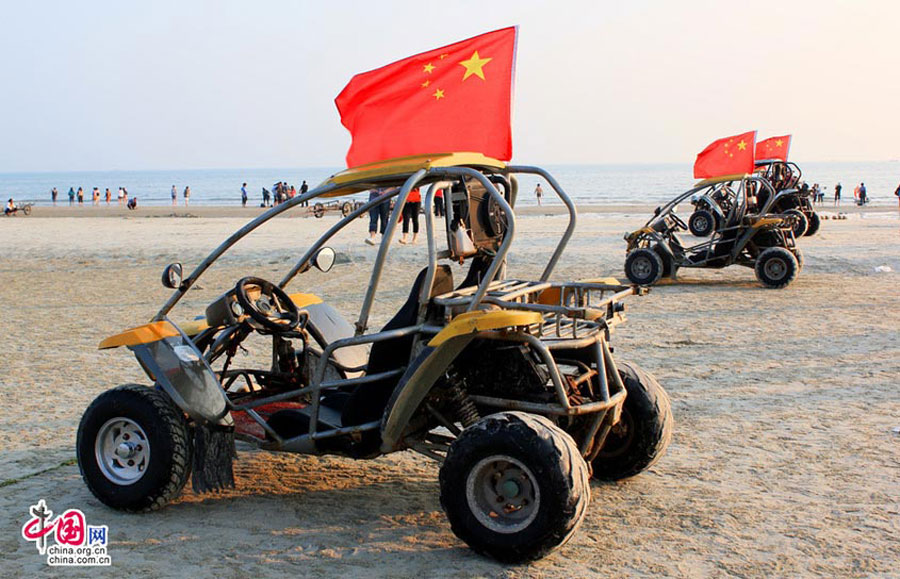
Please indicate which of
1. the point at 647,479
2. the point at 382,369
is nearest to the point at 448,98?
the point at 382,369

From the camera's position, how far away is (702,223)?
57.6 ft

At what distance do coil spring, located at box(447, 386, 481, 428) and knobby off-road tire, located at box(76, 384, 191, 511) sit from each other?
5.04 ft

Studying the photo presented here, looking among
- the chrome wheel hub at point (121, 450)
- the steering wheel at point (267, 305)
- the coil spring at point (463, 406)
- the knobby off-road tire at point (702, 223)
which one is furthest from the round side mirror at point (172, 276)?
the knobby off-road tire at point (702, 223)

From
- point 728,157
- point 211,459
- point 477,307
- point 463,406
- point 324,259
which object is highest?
point 728,157

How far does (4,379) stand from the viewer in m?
8.49

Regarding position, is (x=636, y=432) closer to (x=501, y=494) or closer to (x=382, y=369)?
(x=501, y=494)

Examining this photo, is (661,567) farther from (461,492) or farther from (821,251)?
(821,251)

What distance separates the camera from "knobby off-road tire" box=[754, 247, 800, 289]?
14.8 m

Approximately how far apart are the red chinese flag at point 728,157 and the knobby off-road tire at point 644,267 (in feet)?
7.66

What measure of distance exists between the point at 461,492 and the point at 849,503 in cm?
234

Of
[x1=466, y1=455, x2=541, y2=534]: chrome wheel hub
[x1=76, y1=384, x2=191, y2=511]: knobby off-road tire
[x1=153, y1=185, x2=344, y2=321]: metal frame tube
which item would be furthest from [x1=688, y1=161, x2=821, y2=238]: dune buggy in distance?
[x1=76, y1=384, x2=191, y2=511]: knobby off-road tire

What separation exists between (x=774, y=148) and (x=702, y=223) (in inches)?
265

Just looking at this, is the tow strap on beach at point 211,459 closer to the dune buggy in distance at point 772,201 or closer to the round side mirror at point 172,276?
the round side mirror at point 172,276

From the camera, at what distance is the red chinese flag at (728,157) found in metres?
16.6
